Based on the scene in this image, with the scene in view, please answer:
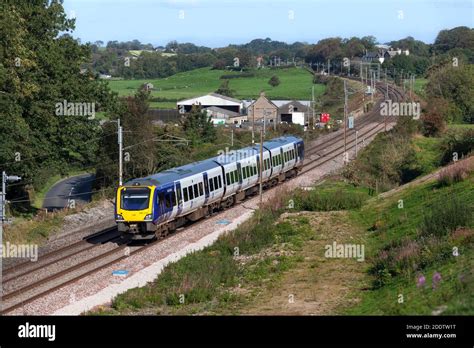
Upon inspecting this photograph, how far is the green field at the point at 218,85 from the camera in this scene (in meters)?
141

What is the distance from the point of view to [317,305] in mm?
20562

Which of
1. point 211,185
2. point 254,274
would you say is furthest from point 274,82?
point 254,274

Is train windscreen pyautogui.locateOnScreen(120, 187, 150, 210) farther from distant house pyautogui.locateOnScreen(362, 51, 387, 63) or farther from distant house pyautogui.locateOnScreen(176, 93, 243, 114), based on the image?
distant house pyautogui.locateOnScreen(362, 51, 387, 63)

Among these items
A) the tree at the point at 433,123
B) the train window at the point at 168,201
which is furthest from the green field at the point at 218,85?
the train window at the point at 168,201

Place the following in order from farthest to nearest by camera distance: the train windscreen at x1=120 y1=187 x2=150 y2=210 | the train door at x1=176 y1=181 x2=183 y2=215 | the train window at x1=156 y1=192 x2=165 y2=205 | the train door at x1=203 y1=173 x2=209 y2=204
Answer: the train door at x1=203 y1=173 x2=209 y2=204 → the train door at x1=176 y1=181 x2=183 y2=215 → the train window at x1=156 y1=192 x2=165 y2=205 → the train windscreen at x1=120 y1=187 x2=150 y2=210

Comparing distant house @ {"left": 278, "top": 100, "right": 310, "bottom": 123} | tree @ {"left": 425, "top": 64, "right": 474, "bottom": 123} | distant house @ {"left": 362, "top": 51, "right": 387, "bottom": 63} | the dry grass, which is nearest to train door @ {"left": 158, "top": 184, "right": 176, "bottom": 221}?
the dry grass

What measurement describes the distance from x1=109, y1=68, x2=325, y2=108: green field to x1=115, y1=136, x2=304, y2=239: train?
85.3 meters

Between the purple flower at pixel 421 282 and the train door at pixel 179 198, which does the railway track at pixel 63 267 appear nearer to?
the train door at pixel 179 198

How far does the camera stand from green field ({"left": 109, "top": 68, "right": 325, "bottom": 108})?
141 m

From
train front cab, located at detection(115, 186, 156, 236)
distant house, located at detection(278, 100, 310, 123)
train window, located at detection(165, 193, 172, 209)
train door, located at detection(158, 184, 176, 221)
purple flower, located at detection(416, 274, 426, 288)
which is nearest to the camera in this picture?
purple flower, located at detection(416, 274, 426, 288)

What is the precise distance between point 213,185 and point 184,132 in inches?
1254

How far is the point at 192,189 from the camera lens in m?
33.5

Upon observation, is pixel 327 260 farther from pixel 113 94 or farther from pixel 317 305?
pixel 113 94

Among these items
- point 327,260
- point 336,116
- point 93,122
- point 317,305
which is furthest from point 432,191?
point 336,116
